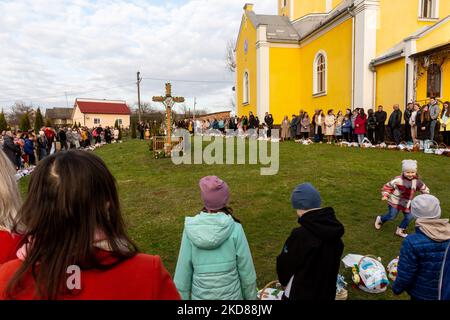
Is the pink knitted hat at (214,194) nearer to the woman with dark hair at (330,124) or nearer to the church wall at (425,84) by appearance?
the woman with dark hair at (330,124)

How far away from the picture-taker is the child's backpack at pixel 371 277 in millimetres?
3811

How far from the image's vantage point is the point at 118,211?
4.80ft

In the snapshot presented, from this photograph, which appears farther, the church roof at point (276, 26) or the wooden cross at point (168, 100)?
the church roof at point (276, 26)

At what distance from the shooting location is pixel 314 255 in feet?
8.36

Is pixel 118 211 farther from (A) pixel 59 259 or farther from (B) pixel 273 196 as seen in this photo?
(B) pixel 273 196

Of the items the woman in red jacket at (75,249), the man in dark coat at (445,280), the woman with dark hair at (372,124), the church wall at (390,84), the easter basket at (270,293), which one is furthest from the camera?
the church wall at (390,84)

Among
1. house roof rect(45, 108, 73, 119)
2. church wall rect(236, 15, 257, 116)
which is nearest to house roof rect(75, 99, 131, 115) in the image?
house roof rect(45, 108, 73, 119)

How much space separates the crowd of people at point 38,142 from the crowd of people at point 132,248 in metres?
4.66

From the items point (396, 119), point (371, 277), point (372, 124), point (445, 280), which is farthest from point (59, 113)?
point (445, 280)

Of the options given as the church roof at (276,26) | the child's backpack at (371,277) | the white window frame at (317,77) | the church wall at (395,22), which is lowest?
the child's backpack at (371,277)

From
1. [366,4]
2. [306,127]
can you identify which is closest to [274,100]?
[306,127]

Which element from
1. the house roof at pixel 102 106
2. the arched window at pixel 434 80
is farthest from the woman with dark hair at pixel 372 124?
the house roof at pixel 102 106

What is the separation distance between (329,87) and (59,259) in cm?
2279

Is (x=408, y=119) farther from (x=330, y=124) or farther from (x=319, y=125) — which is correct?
(x=319, y=125)
